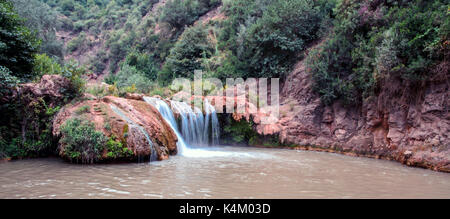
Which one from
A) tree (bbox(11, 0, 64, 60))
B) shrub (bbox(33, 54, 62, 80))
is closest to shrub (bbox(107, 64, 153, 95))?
shrub (bbox(33, 54, 62, 80))

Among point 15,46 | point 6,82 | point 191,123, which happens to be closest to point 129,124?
point 6,82

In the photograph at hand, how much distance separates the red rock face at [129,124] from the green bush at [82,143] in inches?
7.9

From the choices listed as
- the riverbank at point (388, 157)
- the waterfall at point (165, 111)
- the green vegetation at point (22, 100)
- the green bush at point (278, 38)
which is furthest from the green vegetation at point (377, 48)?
the green vegetation at point (22, 100)

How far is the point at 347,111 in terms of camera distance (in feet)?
40.0

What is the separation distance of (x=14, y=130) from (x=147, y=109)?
4498mm

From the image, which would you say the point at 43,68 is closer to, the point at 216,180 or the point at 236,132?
the point at 236,132

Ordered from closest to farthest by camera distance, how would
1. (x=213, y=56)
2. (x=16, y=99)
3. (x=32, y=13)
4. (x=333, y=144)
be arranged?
(x=16, y=99)
(x=333, y=144)
(x=213, y=56)
(x=32, y=13)

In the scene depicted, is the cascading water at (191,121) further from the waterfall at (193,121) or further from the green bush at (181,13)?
the green bush at (181,13)

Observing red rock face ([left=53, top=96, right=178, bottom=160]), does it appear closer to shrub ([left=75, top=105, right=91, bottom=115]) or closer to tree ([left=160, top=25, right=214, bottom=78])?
shrub ([left=75, top=105, right=91, bottom=115])

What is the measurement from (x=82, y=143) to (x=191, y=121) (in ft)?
19.2

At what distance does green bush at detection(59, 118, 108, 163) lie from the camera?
7695 millimetres

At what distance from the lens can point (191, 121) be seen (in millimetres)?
13016
